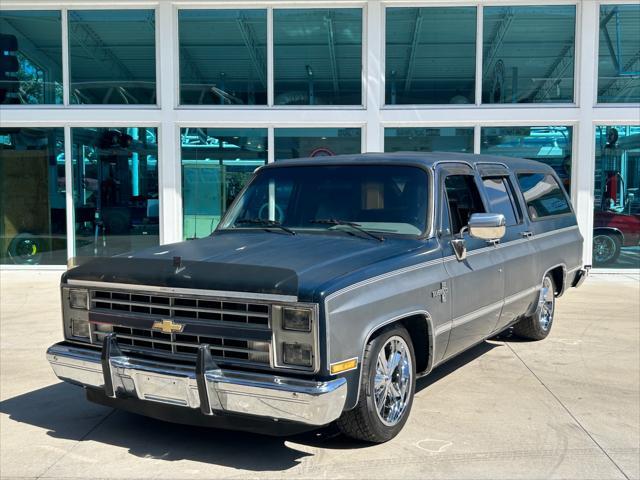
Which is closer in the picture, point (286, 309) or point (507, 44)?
point (286, 309)

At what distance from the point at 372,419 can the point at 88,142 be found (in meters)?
9.66

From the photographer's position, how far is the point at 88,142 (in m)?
12.2

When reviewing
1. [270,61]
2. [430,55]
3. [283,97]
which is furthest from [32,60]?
[430,55]

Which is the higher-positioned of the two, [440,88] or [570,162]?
[440,88]

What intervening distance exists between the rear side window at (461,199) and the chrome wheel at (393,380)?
116 cm

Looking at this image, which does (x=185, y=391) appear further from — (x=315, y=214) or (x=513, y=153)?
(x=513, y=153)

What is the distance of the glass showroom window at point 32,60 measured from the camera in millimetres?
12250

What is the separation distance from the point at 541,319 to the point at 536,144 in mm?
5559

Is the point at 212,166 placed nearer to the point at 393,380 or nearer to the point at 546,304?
the point at 546,304

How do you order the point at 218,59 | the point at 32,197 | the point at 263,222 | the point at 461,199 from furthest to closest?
the point at 32,197, the point at 218,59, the point at 461,199, the point at 263,222

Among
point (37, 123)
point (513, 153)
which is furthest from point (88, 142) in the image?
point (513, 153)

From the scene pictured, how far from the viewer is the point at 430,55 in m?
12.0

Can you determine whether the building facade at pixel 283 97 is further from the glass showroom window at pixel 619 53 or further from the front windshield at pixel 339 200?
the front windshield at pixel 339 200

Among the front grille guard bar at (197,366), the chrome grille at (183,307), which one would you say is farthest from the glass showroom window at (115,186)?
the front grille guard bar at (197,366)
